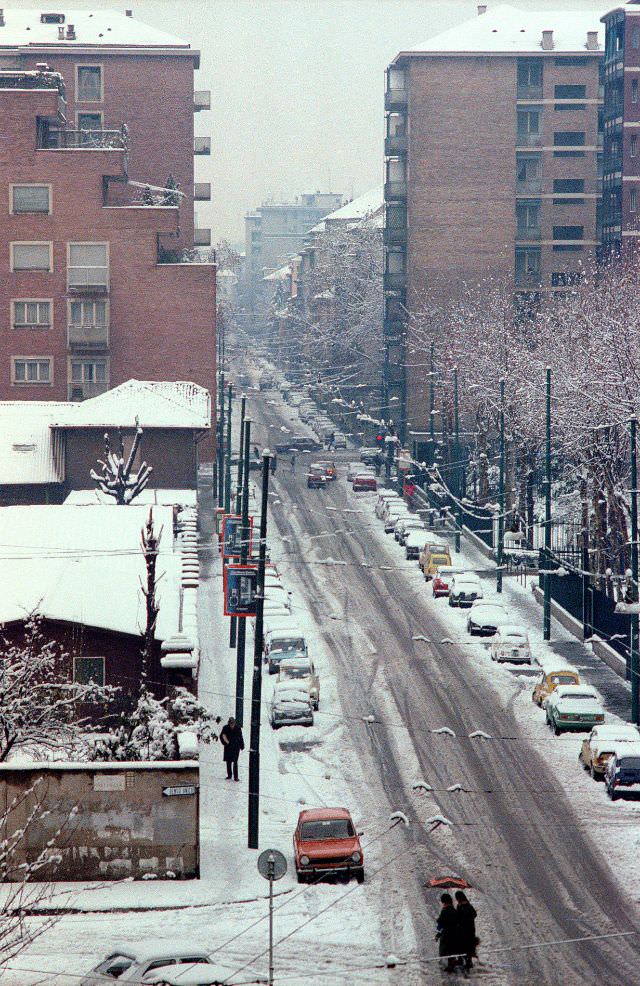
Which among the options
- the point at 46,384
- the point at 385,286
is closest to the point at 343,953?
the point at 46,384

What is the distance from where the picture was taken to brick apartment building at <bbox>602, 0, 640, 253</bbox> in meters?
100

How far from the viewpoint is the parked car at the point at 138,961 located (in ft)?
68.4

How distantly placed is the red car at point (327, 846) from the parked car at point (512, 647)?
726 inches

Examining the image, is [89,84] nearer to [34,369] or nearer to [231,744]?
[34,369]

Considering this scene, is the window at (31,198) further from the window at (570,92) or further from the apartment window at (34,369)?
the window at (570,92)

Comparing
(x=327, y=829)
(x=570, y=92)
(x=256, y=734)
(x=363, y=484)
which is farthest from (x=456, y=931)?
(x=570, y=92)

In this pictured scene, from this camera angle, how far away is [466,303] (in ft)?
316

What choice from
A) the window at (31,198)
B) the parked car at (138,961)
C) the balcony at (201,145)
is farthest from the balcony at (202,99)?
the parked car at (138,961)

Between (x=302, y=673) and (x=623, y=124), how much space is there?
6858 cm

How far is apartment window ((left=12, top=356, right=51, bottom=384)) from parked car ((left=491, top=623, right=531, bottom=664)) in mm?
43944

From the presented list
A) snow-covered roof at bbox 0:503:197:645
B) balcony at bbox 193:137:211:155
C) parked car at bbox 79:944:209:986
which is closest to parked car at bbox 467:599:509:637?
snow-covered roof at bbox 0:503:197:645

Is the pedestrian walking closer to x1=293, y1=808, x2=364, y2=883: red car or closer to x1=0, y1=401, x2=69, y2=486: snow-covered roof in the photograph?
x1=293, y1=808, x2=364, y2=883: red car

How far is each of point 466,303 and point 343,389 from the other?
82.1 feet

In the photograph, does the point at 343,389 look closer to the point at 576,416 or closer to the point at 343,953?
the point at 576,416
